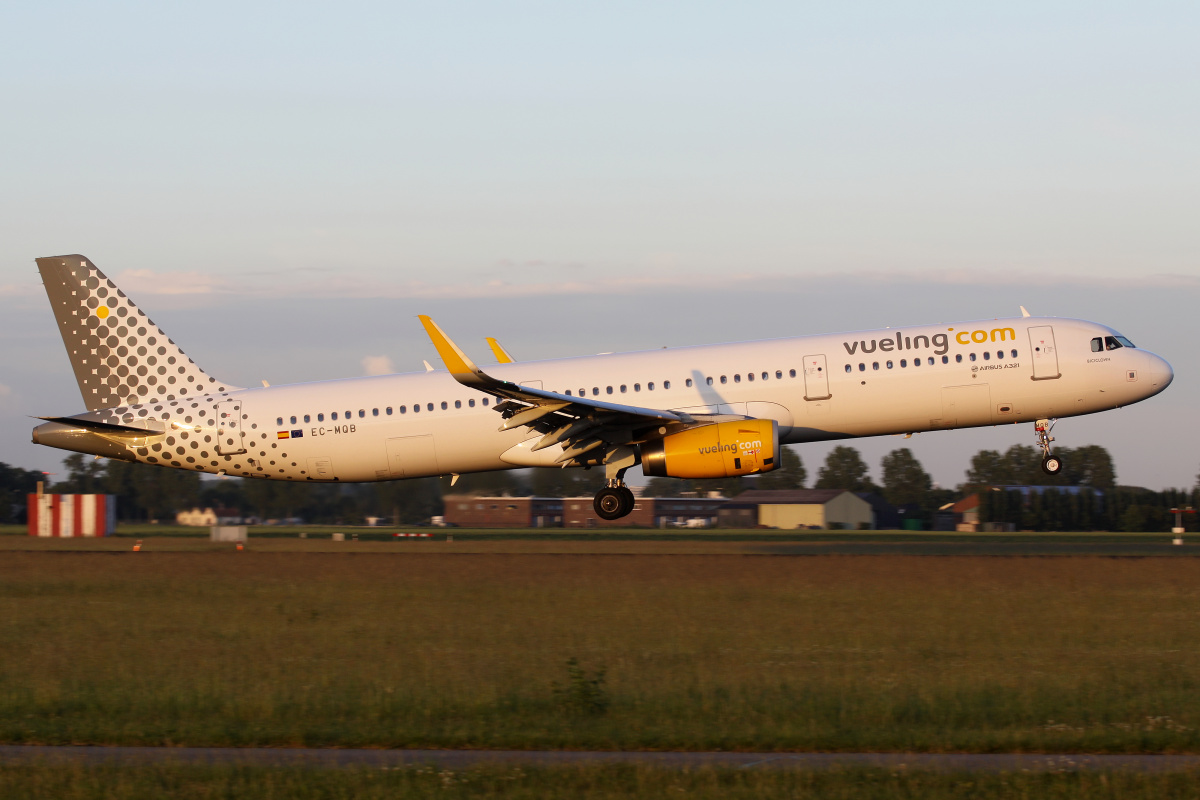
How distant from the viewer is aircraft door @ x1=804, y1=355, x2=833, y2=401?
26953 mm

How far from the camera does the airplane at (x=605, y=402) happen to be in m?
26.8

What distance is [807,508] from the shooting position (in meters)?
77.8

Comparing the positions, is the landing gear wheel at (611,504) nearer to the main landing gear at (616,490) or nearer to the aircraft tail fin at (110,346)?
the main landing gear at (616,490)

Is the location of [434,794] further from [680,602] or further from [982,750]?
[680,602]

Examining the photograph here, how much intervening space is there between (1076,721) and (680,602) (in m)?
9.44

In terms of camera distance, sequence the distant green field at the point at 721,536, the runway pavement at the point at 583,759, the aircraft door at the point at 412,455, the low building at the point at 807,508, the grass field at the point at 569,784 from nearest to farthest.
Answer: the grass field at the point at 569,784 → the runway pavement at the point at 583,759 → the aircraft door at the point at 412,455 → the distant green field at the point at 721,536 → the low building at the point at 807,508

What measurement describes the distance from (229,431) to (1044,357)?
773 inches

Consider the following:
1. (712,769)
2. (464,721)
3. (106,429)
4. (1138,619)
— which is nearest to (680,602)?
(1138,619)

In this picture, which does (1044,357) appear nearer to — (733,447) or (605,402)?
(733,447)

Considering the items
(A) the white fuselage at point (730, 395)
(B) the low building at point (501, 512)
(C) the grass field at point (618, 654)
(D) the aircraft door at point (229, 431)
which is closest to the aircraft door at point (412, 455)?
(A) the white fuselage at point (730, 395)

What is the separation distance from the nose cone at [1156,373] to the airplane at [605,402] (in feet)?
0.17

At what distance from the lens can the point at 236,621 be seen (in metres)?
19.1

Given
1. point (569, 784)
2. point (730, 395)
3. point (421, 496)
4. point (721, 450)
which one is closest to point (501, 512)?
point (421, 496)

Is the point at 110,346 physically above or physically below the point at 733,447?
above
